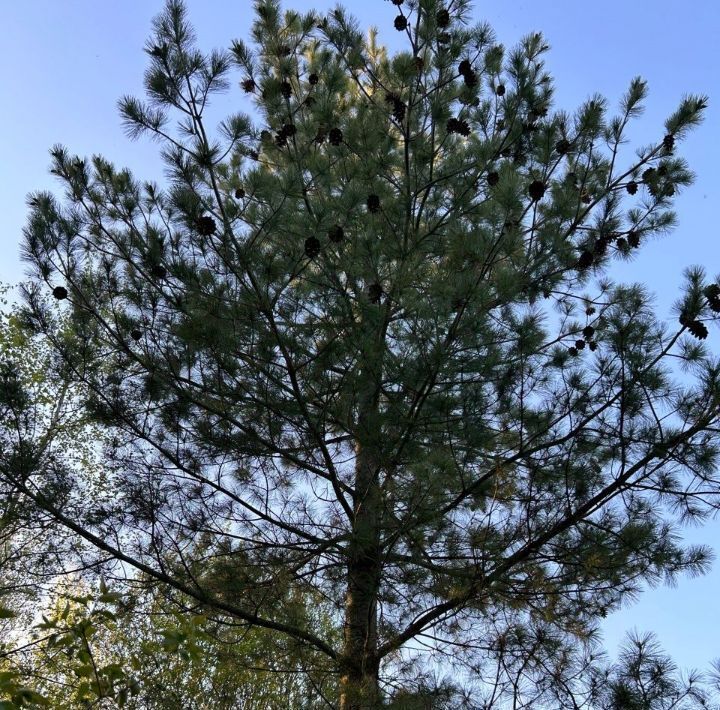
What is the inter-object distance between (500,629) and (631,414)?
5.16 ft

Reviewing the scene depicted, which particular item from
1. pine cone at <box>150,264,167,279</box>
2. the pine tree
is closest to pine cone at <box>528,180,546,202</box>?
the pine tree

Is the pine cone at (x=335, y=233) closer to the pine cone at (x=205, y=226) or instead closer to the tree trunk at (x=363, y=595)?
the pine cone at (x=205, y=226)

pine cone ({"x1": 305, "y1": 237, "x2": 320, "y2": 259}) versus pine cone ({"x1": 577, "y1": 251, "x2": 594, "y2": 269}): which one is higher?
pine cone ({"x1": 577, "y1": 251, "x2": 594, "y2": 269})

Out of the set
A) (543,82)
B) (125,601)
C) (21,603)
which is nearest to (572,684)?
(125,601)

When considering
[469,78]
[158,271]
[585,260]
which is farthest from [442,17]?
[158,271]

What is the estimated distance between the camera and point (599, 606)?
5082 millimetres

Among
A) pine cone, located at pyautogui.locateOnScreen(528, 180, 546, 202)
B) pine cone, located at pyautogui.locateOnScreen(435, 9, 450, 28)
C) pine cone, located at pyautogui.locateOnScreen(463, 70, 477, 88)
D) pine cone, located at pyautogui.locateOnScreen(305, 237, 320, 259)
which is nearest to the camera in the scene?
pine cone, located at pyautogui.locateOnScreen(305, 237, 320, 259)

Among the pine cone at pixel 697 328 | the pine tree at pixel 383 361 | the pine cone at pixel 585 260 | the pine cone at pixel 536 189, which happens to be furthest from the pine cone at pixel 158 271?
the pine cone at pixel 697 328

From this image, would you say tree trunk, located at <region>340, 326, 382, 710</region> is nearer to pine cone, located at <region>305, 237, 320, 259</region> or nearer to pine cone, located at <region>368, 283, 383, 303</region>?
pine cone, located at <region>368, 283, 383, 303</region>

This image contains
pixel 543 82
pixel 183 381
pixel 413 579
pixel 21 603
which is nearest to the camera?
A: pixel 413 579

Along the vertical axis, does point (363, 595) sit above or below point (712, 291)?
below

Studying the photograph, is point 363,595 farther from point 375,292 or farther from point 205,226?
point 205,226

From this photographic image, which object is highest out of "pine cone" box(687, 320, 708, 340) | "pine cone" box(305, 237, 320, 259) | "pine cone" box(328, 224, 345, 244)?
"pine cone" box(328, 224, 345, 244)

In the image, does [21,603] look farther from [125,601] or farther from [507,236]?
[507,236]
